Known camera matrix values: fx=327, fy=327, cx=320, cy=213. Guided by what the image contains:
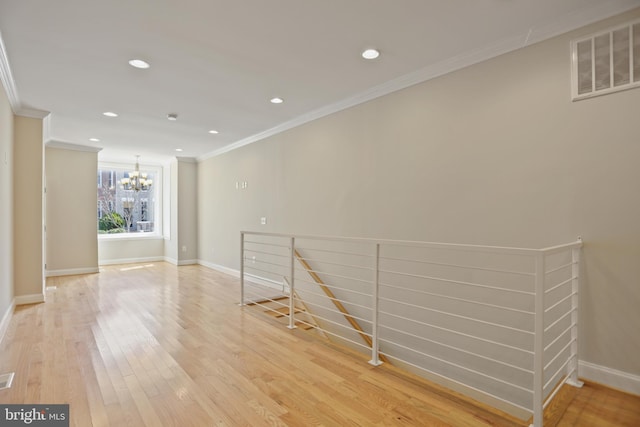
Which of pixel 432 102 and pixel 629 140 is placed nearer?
pixel 629 140

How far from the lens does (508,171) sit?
104 inches

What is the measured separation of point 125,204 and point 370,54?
7643 mm

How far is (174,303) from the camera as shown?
14.4 feet

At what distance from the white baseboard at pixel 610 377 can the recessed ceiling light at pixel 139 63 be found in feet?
13.9

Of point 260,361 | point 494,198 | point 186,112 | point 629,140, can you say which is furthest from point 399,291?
point 186,112

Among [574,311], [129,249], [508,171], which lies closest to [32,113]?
[129,249]

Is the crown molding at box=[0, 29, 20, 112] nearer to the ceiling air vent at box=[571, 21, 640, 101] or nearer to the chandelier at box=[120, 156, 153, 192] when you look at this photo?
the chandelier at box=[120, 156, 153, 192]

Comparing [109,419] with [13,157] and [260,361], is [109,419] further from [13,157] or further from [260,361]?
[13,157]

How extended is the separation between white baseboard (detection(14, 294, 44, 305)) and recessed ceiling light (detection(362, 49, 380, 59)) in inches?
204

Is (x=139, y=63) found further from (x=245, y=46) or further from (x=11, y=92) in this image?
(x=11, y=92)

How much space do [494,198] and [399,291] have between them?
1.35 meters

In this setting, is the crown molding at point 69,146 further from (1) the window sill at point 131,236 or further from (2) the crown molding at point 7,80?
(2) the crown molding at point 7,80

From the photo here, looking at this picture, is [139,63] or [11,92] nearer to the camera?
[139,63]

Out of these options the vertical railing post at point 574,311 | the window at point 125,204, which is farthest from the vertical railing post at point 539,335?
the window at point 125,204
